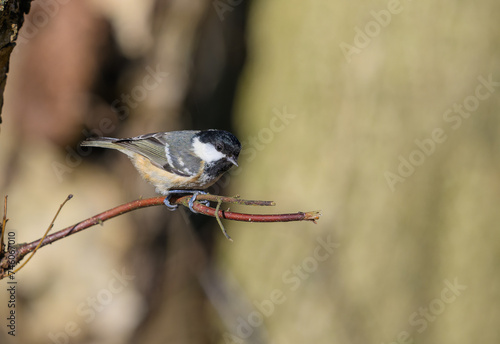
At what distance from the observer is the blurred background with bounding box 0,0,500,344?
4258mm

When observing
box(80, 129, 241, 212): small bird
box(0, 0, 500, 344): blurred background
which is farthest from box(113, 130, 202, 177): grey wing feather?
box(0, 0, 500, 344): blurred background

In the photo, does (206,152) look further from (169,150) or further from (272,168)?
(272,168)

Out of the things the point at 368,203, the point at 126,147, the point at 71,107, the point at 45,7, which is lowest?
the point at 368,203

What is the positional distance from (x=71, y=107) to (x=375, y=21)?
330 centimetres

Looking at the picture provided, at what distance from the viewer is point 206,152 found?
2.86 metres

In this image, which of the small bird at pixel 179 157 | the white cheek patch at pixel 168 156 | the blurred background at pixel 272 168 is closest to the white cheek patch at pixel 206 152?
the small bird at pixel 179 157

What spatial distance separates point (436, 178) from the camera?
5562 millimetres

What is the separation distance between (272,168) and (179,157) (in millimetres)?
2935

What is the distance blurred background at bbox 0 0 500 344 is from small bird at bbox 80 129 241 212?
130 cm

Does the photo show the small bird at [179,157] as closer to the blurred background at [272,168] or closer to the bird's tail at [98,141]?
the bird's tail at [98,141]

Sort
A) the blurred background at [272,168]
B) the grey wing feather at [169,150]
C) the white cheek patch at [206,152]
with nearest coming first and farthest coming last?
the white cheek patch at [206,152] → the grey wing feather at [169,150] → the blurred background at [272,168]

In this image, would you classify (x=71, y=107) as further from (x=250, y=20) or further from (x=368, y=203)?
(x=368, y=203)

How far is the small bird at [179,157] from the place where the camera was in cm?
276

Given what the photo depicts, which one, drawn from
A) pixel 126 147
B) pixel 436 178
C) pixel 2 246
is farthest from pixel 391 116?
pixel 2 246
